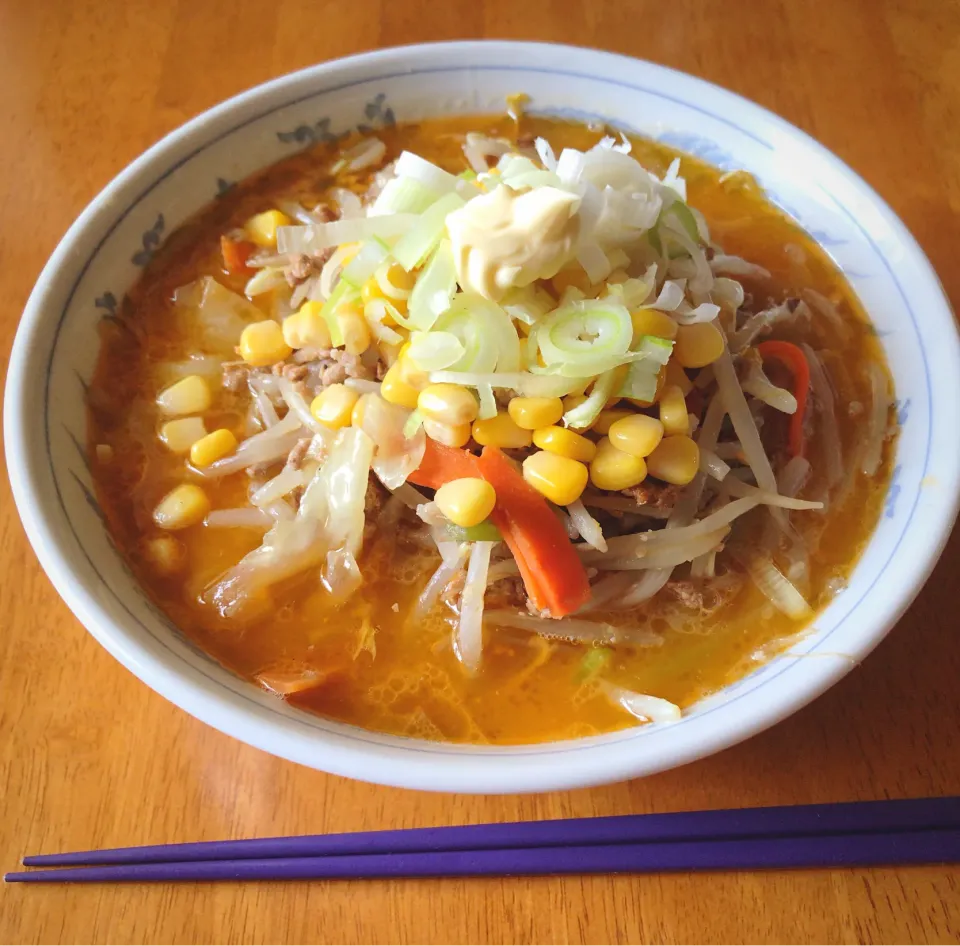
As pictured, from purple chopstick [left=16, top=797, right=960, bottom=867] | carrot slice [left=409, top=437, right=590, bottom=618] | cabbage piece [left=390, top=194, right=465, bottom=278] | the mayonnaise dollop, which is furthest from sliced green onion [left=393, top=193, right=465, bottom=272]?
purple chopstick [left=16, top=797, right=960, bottom=867]

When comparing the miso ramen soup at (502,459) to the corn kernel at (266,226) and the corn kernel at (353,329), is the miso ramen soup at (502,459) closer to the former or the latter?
the corn kernel at (353,329)

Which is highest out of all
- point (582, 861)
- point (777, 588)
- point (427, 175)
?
point (427, 175)

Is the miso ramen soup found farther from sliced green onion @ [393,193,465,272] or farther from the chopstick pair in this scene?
the chopstick pair

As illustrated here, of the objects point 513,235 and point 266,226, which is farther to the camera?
point 266,226

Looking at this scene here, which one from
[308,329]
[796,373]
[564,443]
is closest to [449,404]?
[564,443]

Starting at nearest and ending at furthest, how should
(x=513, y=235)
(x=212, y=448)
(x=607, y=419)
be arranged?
1. (x=513, y=235)
2. (x=607, y=419)
3. (x=212, y=448)

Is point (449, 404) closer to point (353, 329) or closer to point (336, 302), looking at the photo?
point (353, 329)

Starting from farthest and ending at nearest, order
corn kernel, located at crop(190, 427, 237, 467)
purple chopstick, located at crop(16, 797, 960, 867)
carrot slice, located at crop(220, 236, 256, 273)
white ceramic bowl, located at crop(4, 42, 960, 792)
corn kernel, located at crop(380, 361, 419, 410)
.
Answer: carrot slice, located at crop(220, 236, 256, 273) → corn kernel, located at crop(190, 427, 237, 467) → corn kernel, located at crop(380, 361, 419, 410) → purple chopstick, located at crop(16, 797, 960, 867) → white ceramic bowl, located at crop(4, 42, 960, 792)
